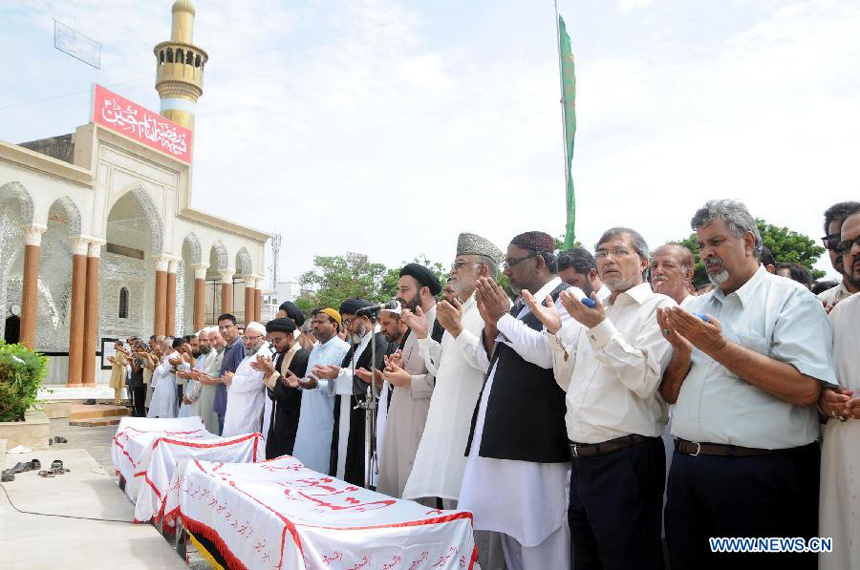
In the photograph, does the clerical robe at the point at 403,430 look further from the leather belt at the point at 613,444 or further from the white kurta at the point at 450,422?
the leather belt at the point at 613,444

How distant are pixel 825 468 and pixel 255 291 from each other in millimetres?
24869

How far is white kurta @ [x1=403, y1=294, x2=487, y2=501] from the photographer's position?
3.66m

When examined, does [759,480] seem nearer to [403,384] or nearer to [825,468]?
[825,468]

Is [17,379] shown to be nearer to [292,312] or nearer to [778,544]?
[292,312]

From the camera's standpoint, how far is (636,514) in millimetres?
2580

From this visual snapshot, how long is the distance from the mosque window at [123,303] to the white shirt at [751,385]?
24.3 meters

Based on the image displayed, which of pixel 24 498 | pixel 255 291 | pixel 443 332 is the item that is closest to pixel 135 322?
pixel 255 291

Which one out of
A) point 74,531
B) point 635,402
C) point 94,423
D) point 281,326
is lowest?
point 94,423

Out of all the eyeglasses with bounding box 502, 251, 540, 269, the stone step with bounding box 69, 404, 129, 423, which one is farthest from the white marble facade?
the eyeglasses with bounding box 502, 251, 540, 269

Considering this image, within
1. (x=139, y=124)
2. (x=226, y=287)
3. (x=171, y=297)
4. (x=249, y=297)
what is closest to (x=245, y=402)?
(x=171, y=297)

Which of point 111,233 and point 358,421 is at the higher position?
point 111,233

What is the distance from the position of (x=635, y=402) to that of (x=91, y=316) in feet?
62.7

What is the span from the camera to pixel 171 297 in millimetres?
21781

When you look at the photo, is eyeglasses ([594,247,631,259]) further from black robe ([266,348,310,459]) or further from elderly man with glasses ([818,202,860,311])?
black robe ([266,348,310,459])
